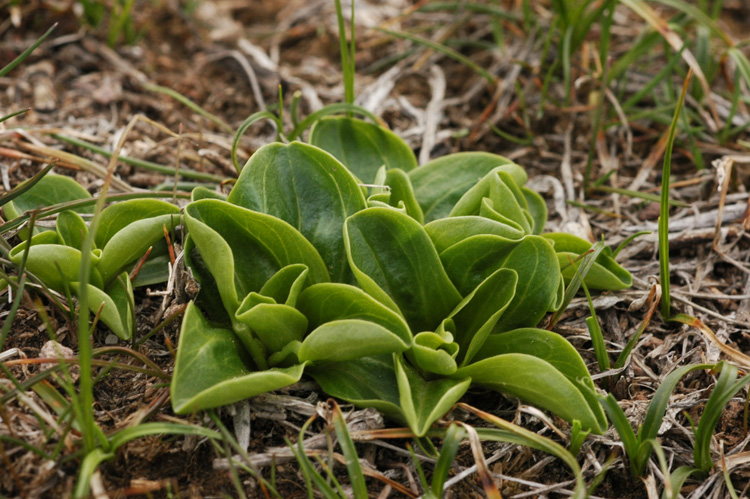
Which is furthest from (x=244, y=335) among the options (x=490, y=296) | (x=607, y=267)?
(x=607, y=267)

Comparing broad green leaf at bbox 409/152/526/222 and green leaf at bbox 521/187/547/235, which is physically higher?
broad green leaf at bbox 409/152/526/222

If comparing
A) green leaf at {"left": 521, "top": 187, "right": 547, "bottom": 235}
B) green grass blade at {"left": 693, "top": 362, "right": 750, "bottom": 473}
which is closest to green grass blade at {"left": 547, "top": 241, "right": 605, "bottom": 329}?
green leaf at {"left": 521, "top": 187, "right": 547, "bottom": 235}

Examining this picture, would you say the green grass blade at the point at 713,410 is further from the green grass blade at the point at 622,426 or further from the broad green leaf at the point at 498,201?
the broad green leaf at the point at 498,201

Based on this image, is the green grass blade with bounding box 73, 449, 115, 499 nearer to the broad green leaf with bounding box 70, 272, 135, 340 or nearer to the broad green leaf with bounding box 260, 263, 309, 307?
the broad green leaf with bounding box 70, 272, 135, 340

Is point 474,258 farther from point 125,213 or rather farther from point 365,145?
point 125,213

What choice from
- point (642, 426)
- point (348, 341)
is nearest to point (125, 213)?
point (348, 341)

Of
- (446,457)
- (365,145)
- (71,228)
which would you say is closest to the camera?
(446,457)

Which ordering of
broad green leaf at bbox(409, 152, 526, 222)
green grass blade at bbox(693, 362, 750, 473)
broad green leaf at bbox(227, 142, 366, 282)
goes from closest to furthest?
green grass blade at bbox(693, 362, 750, 473)
broad green leaf at bbox(227, 142, 366, 282)
broad green leaf at bbox(409, 152, 526, 222)
